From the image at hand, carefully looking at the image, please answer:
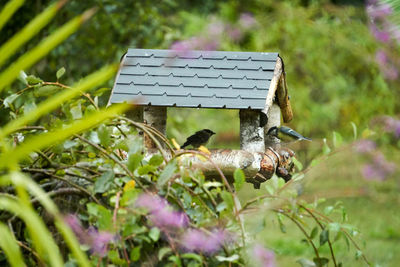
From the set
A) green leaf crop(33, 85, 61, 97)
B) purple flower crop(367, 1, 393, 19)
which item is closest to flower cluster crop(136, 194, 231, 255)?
green leaf crop(33, 85, 61, 97)

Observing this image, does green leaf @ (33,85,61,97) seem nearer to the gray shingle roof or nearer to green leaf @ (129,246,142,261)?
the gray shingle roof

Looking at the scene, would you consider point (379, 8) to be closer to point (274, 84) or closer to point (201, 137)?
point (274, 84)

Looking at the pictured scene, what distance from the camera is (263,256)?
1.20 metres

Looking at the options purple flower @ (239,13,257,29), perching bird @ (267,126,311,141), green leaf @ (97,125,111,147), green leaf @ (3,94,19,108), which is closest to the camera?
green leaf @ (97,125,111,147)

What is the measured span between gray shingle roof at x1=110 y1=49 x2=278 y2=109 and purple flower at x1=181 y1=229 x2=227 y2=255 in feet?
2.03

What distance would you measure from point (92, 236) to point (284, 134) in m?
0.98

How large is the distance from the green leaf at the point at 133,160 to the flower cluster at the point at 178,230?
0.06m

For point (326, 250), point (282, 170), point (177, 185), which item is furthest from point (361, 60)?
point (177, 185)

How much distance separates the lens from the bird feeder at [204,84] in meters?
1.79

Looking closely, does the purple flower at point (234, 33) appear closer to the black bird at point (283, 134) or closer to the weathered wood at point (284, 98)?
the weathered wood at point (284, 98)

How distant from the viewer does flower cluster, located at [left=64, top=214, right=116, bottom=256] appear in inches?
44.1

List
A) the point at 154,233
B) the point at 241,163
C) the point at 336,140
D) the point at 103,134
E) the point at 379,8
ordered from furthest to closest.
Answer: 1. the point at 379,8
2. the point at 241,163
3. the point at 336,140
4. the point at 103,134
5. the point at 154,233

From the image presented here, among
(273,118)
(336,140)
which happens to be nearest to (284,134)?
(273,118)

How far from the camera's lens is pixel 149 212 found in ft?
3.90
